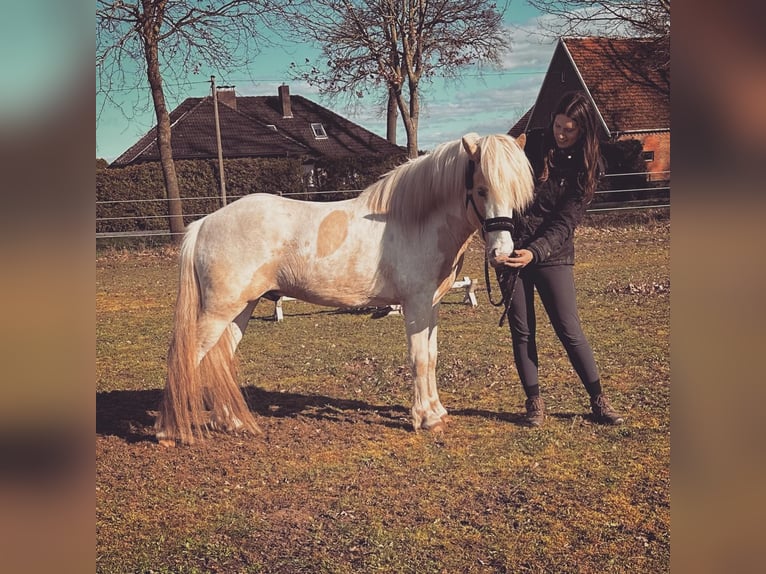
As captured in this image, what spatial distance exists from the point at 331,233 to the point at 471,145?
3.32ft

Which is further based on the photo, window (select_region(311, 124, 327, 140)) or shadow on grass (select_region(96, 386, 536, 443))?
window (select_region(311, 124, 327, 140))

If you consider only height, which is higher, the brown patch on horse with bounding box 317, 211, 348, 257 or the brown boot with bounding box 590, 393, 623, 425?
the brown patch on horse with bounding box 317, 211, 348, 257

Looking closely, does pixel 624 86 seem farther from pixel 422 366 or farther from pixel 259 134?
pixel 422 366

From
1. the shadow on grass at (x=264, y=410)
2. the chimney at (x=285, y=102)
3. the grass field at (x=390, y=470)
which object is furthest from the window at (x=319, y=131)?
the shadow on grass at (x=264, y=410)

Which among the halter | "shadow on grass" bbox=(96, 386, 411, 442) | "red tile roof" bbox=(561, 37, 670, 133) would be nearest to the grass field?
"shadow on grass" bbox=(96, 386, 411, 442)

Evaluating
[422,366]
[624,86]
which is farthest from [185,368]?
[624,86]

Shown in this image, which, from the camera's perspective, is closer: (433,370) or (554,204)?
(554,204)

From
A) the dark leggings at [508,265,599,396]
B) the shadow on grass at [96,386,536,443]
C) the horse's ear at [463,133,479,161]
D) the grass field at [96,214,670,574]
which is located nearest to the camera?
the grass field at [96,214,670,574]

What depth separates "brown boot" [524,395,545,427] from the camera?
4.28 m

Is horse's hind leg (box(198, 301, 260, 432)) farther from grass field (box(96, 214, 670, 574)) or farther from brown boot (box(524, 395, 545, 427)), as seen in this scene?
brown boot (box(524, 395, 545, 427))

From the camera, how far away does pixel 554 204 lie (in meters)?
4.09
